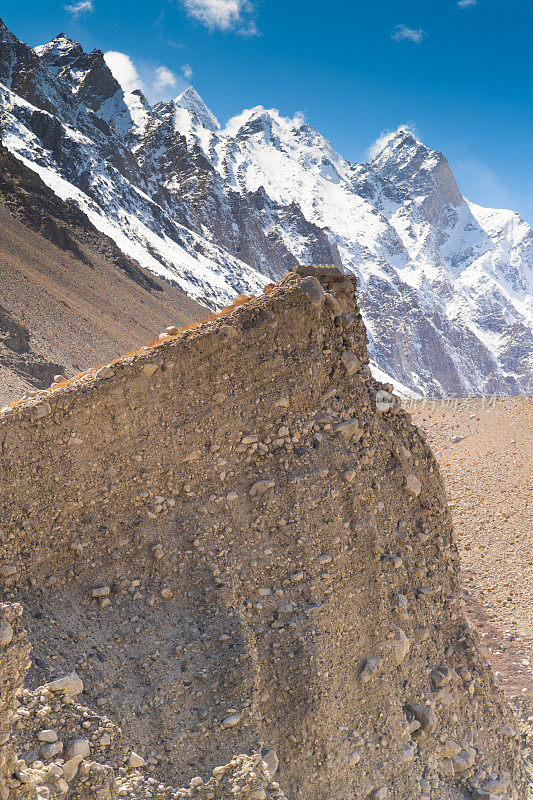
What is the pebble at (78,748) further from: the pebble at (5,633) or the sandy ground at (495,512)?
the sandy ground at (495,512)

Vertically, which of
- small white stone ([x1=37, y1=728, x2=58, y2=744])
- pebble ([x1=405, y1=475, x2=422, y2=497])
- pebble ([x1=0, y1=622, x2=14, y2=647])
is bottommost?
small white stone ([x1=37, y1=728, x2=58, y2=744])

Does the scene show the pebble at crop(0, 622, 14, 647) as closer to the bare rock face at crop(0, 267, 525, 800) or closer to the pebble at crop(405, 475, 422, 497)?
the bare rock face at crop(0, 267, 525, 800)

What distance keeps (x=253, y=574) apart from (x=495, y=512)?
39.4ft

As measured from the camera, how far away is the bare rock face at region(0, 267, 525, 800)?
5.02 metres

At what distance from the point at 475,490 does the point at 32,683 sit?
1471 centimetres

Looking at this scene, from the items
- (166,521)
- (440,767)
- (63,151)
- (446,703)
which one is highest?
(63,151)

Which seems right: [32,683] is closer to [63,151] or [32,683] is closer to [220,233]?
[63,151]

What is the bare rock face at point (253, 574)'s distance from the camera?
197 inches

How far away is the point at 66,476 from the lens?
5.95 m

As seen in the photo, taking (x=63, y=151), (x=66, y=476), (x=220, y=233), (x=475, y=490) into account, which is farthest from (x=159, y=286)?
(x=220, y=233)

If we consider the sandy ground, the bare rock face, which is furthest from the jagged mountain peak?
the bare rock face

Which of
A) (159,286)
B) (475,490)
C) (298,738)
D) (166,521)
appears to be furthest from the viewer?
(159,286)

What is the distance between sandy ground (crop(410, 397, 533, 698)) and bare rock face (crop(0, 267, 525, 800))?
5.16 meters

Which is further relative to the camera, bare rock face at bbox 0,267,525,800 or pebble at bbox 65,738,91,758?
bare rock face at bbox 0,267,525,800
